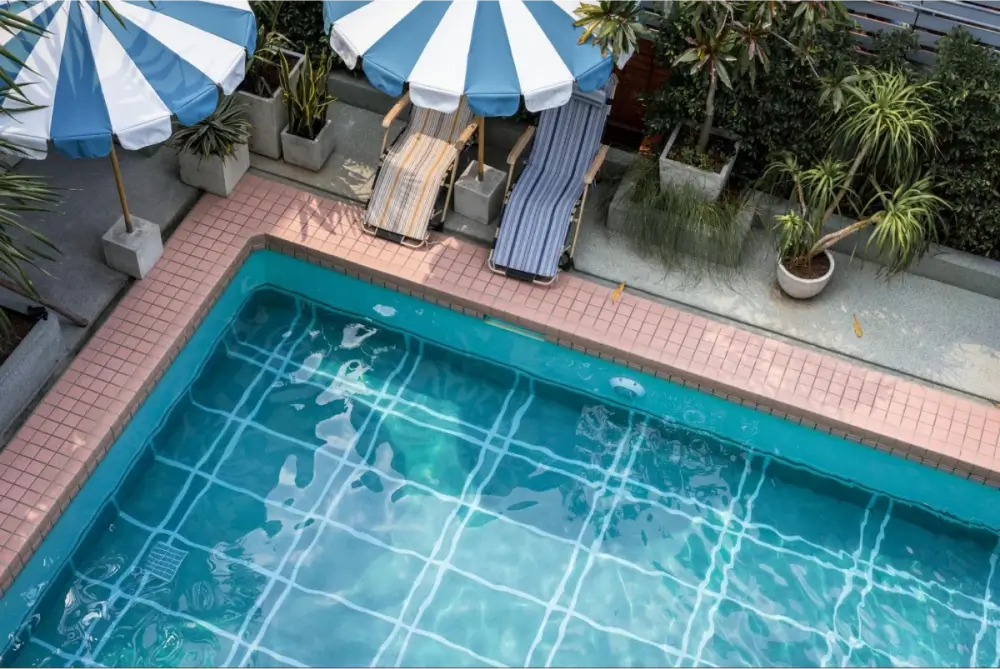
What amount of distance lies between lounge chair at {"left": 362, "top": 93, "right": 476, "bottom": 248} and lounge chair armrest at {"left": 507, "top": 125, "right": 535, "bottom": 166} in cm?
39

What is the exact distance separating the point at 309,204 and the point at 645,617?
4411 mm

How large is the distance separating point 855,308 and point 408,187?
375 centimetres

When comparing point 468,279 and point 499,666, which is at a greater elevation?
point 468,279

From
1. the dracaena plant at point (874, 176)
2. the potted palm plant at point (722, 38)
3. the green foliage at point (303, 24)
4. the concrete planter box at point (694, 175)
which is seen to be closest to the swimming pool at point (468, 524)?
the dracaena plant at point (874, 176)

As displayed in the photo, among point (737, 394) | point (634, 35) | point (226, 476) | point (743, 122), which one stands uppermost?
point (634, 35)

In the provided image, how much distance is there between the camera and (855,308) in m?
9.26

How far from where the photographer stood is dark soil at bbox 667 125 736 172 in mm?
9391

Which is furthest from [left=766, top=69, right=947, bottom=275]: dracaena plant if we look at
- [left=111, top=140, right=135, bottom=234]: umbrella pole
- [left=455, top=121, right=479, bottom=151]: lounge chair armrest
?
[left=111, top=140, right=135, bottom=234]: umbrella pole

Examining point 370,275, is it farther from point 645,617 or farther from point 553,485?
point 645,617

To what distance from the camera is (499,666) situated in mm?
7395

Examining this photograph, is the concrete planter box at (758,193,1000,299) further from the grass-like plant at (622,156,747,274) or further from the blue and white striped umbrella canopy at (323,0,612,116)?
the blue and white striped umbrella canopy at (323,0,612,116)

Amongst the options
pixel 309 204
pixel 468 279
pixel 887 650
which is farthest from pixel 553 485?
pixel 309 204

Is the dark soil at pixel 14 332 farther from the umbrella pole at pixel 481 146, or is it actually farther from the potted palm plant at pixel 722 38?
the potted palm plant at pixel 722 38

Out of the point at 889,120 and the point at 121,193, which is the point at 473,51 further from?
the point at 889,120
